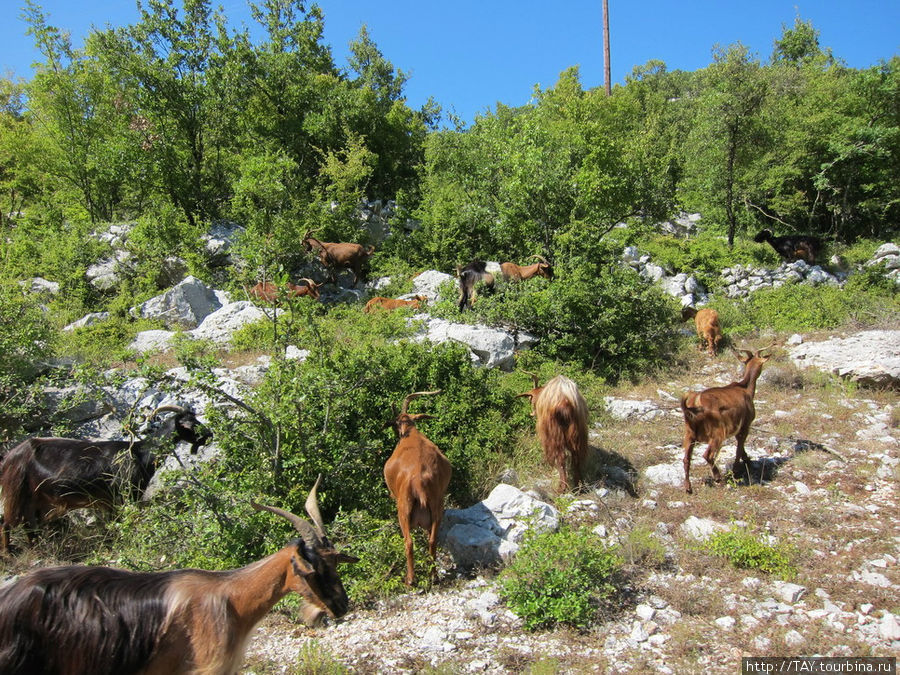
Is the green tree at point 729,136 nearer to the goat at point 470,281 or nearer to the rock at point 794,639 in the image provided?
the goat at point 470,281

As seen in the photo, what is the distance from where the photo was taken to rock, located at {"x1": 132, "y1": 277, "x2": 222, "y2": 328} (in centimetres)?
1244

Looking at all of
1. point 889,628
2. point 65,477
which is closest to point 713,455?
point 889,628

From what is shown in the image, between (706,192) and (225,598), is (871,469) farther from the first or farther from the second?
(706,192)

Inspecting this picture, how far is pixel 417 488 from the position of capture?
5445mm

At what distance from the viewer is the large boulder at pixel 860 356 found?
360 inches

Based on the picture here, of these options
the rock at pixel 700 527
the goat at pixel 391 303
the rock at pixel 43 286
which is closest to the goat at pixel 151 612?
the rock at pixel 700 527

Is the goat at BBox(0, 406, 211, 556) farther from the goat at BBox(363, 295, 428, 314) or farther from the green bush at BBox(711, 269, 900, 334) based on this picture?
the green bush at BBox(711, 269, 900, 334)

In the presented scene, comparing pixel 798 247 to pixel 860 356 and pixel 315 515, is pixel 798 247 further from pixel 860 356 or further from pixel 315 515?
pixel 315 515

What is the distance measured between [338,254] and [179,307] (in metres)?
4.12

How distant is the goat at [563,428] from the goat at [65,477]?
422cm

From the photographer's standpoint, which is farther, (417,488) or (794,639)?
(417,488)

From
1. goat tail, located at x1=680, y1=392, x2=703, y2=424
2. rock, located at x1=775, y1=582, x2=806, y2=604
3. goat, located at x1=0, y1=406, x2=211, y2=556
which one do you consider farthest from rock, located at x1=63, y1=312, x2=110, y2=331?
rock, located at x1=775, y1=582, x2=806, y2=604

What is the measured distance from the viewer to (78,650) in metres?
3.29

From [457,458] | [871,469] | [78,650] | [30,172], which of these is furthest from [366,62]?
[78,650]
